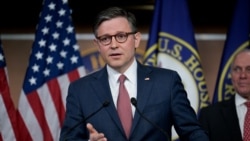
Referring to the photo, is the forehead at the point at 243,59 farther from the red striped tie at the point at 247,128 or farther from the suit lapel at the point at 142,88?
the suit lapel at the point at 142,88

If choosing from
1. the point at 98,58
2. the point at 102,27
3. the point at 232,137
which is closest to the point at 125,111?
the point at 102,27

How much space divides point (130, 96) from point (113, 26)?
322 mm

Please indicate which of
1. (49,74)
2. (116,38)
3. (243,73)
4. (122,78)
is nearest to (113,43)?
(116,38)

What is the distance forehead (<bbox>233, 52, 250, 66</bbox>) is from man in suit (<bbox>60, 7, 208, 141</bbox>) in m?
1.30

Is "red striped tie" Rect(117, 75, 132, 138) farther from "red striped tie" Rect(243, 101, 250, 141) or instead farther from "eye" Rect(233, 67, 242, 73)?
"eye" Rect(233, 67, 242, 73)

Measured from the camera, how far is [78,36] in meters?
3.53

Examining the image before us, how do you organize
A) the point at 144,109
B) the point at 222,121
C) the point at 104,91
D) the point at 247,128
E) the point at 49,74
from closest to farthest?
the point at 144,109 → the point at 104,91 → the point at 247,128 → the point at 222,121 → the point at 49,74

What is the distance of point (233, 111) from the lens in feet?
9.57

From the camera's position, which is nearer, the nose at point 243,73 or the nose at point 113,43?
the nose at point 113,43

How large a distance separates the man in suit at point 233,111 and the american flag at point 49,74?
1.03 metres

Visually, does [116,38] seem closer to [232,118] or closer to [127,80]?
[127,80]

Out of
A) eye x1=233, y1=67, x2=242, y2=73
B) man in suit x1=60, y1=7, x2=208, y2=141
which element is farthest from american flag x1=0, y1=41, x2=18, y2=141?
eye x1=233, y1=67, x2=242, y2=73

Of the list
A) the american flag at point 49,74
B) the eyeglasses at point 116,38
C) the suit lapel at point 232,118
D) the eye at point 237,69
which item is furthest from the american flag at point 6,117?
the eye at point 237,69

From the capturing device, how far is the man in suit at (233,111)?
2.84 m
